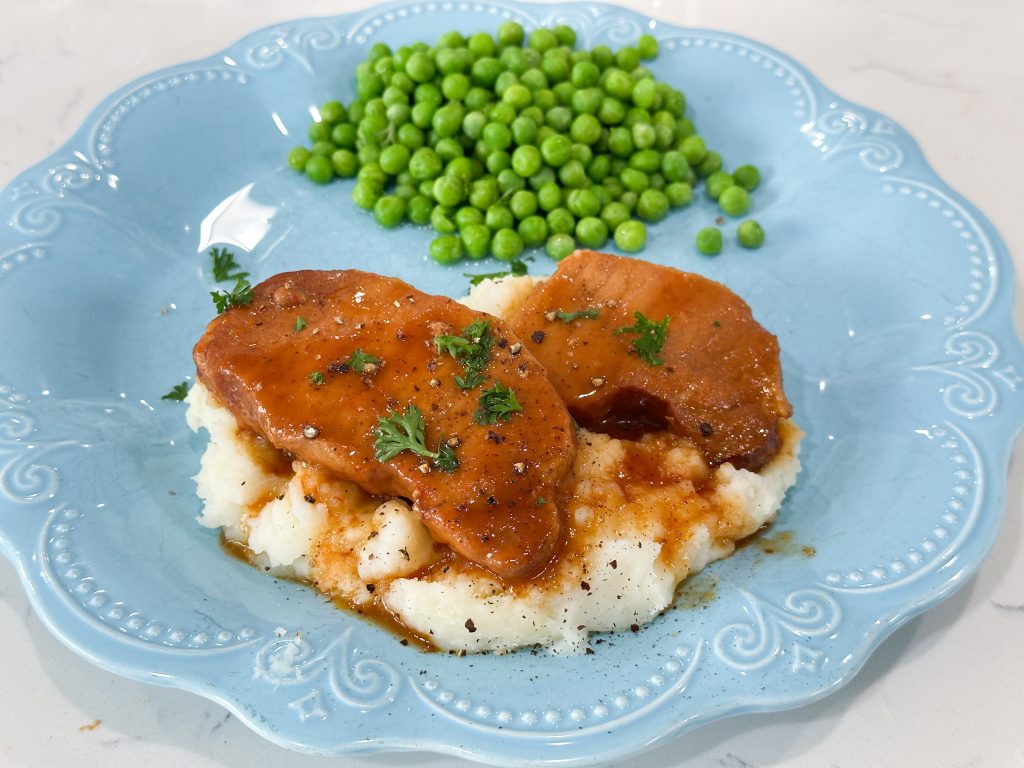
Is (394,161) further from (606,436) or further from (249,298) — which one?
(606,436)

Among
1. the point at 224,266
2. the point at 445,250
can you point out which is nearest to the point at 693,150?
the point at 445,250

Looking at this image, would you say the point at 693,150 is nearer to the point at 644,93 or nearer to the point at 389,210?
the point at 644,93

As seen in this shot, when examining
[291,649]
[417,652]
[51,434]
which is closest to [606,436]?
[417,652]

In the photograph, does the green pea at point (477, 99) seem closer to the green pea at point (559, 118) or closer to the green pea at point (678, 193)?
the green pea at point (559, 118)

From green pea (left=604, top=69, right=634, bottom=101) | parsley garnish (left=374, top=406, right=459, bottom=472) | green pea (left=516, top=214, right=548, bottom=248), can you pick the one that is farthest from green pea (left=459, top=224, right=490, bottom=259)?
parsley garnish (left=374, top=406, right=459, bottom=472)

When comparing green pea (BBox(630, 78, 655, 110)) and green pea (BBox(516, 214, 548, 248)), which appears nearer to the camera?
green pea (BBox(516, 214, 548, 248))

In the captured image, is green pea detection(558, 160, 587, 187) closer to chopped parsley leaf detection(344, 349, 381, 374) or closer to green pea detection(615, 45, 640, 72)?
green pea detection(615, 45, 640, 72)

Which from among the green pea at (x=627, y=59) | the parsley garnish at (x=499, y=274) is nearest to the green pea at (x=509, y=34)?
the green pea at (x=627, y=59)
